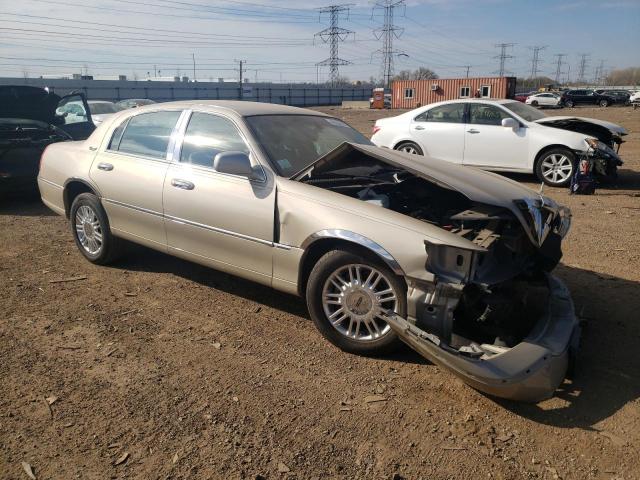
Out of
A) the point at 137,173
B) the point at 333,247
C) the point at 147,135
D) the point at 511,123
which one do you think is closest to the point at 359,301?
A: the point at 333,247

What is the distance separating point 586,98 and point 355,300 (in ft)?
169

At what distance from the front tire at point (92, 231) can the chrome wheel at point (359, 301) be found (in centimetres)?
271

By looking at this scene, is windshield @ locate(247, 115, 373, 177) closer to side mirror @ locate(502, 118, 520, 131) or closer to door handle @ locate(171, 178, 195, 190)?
door handle @ locate(171, 178, 195, 190)

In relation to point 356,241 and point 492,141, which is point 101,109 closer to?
point 492,141

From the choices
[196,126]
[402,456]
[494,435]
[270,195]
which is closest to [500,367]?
[494,435]

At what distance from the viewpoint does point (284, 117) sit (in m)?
4.70

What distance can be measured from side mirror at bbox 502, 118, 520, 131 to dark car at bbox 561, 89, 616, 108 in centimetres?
4278

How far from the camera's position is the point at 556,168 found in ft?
31.0

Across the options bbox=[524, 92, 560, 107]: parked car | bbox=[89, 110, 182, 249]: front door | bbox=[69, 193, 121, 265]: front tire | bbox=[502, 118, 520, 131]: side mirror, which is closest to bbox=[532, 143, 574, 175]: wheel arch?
bbox=[502, 118, 520, 131]: side mirror

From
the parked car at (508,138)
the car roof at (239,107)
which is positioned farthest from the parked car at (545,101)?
the car roof at (239,107)

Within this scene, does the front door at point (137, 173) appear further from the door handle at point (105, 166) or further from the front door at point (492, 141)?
the front door at point (492, 141)

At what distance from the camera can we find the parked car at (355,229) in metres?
3.12

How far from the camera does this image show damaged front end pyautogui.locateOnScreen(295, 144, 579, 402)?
286cm

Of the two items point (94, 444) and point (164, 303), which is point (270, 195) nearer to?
point (164, 303)
